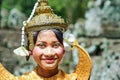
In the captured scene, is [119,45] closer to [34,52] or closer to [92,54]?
[92,54]

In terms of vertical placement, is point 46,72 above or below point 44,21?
below

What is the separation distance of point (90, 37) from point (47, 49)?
16.1 feet

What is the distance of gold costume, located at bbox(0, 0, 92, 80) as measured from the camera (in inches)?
111

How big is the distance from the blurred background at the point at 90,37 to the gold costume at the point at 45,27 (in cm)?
284

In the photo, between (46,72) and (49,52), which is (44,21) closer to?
(49,52)

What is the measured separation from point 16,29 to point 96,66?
3333 millimetres

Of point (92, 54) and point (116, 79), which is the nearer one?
point (116, 79)

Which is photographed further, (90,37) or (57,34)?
(90,37)

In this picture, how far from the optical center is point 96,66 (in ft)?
21.6

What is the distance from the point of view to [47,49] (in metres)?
2.78

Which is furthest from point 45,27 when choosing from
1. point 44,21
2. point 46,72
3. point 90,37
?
point 90,37

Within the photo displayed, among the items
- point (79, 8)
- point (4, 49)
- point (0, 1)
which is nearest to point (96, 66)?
point (4, 49)

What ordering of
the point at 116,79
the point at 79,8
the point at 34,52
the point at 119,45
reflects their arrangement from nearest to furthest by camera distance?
the point at 34,52, the point at 116,79, the point at 119,45, the point at 79,8

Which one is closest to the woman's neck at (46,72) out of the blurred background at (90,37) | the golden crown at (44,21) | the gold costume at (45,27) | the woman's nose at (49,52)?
the gold costume at (45,27)
